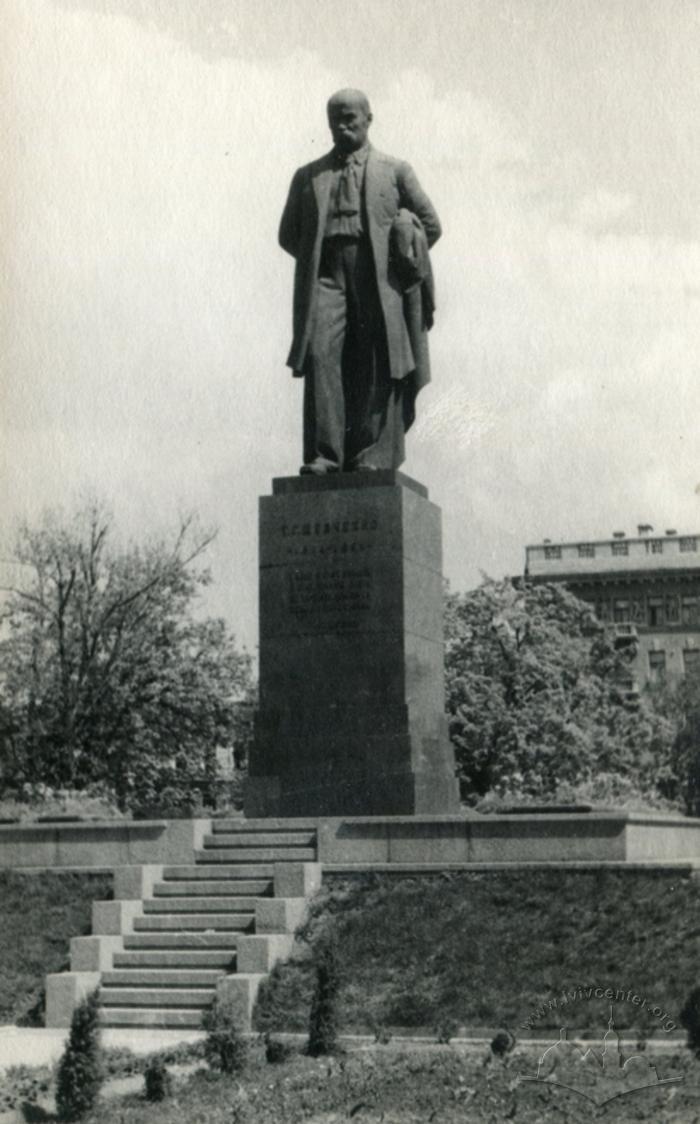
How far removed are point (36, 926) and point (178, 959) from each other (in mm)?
2029

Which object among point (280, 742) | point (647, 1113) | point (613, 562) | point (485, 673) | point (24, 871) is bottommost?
point (647, 1113)

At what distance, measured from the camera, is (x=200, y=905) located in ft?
56.0

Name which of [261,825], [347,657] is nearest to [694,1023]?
[261,825]

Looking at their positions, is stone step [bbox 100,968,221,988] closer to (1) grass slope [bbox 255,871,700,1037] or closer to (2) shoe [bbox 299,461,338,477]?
(1) grass slope [bbox 255,871,700,1037]

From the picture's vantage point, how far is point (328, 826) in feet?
57.2

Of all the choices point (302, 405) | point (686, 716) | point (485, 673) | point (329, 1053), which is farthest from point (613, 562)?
point (329, 1053)

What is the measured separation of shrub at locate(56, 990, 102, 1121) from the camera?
10961mm

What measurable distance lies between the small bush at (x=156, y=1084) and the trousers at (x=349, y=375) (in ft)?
33.0

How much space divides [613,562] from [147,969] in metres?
76.2

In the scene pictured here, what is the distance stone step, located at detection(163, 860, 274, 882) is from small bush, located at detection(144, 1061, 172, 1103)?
6018 millimetres

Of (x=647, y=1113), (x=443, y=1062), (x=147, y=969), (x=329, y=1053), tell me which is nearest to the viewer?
(x=647, y=1113)

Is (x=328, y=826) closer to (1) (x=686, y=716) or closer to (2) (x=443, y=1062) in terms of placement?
(2) (x=443, y=1062)

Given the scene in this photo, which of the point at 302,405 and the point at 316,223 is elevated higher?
the point at 316,223

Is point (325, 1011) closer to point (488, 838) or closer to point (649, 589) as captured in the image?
point (488, 838)
